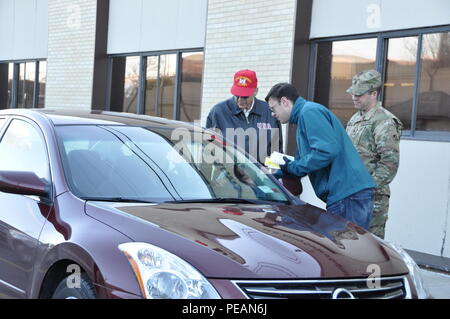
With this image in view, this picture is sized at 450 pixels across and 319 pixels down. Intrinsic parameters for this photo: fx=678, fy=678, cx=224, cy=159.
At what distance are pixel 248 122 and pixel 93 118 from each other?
2.24 m

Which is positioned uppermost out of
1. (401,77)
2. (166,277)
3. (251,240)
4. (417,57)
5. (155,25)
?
(155,25)

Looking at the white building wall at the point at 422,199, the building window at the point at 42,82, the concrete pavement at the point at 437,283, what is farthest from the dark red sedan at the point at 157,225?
the building window at the point at 42,82

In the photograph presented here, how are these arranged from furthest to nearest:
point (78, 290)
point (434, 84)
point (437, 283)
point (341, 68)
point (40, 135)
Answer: point (341, 68), point (434, 84), point (437, 283), point (40, 135), point (78, 290)

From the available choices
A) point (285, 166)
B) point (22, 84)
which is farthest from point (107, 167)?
point (22, 84)

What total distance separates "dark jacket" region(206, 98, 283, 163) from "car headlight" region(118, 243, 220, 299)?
336cm

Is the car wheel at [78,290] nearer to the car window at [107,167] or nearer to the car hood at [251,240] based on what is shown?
the car hood at [251,240]

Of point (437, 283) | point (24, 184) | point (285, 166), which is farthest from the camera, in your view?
point (437, 283)

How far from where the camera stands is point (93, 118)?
14.4 feet

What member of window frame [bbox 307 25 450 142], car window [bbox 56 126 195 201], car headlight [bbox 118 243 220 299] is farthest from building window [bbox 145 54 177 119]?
car headlight [bbox 118 243 220 299]

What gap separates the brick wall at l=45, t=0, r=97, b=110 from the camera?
13.9 metres

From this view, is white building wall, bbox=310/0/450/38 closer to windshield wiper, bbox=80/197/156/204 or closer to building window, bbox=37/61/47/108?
windshield wiper, bbox=80/197/156/204

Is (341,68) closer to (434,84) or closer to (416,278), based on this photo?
(434,84)

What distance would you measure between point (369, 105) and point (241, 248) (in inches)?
103
